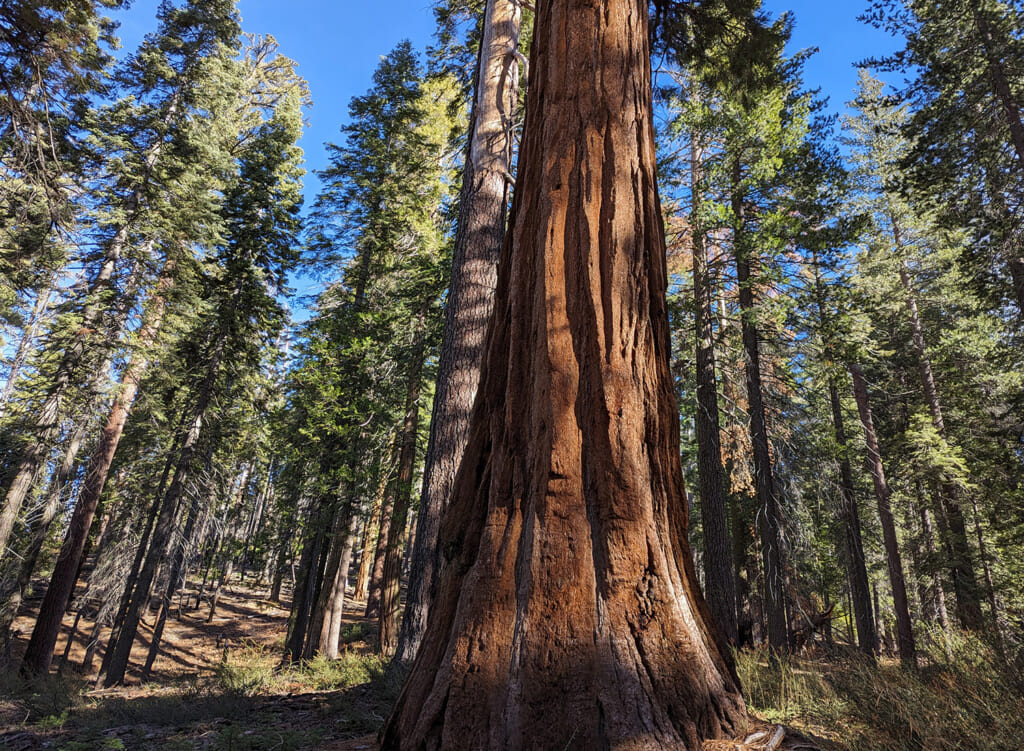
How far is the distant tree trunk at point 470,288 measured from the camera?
520 centimetres

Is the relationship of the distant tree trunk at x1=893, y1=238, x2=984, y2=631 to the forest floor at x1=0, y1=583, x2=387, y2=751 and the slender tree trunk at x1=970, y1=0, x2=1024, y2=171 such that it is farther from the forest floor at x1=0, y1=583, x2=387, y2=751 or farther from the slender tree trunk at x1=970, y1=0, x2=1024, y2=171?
the forest floor at x1=0, y1=583, x2=387, y2=751

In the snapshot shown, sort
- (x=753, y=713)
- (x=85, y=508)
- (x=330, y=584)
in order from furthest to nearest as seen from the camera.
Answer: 1. (x=85, y=508)
2. (x=330, y=584)
3. (x=753, y=713)

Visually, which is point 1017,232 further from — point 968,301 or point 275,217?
point 275,217

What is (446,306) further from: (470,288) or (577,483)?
(577,483)

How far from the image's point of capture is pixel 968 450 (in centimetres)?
1452

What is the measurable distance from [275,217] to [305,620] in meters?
12.0

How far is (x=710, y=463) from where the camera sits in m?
9.40

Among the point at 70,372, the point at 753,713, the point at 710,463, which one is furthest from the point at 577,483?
the point at 70,372

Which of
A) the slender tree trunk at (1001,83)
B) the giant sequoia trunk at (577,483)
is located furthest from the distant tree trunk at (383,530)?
the slender tree trunk at (1001,83)

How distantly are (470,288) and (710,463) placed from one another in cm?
613

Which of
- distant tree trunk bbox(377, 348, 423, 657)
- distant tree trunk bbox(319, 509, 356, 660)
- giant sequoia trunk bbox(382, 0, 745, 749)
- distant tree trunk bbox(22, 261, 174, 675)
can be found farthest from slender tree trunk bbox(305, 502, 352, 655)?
giant sequoia trunk bbox(382, 0, 745, 749)

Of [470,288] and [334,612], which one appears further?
[334,612]

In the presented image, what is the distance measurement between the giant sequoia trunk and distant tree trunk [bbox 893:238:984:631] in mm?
14139

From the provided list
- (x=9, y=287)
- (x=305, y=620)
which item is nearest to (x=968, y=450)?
(x=305, y=620)
